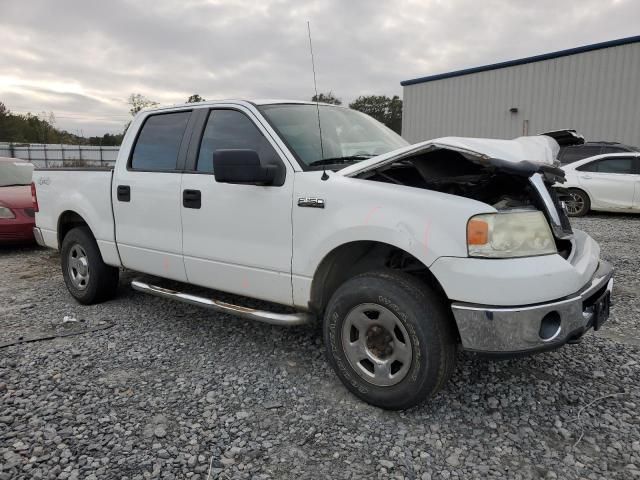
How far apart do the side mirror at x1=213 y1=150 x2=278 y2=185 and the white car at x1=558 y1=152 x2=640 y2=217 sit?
9188mm

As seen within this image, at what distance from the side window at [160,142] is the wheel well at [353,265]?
1.68m

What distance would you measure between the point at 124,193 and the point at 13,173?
5.84 metres

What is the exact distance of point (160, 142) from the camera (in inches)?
166

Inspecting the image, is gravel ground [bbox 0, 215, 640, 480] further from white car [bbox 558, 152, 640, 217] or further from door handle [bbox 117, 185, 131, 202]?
white car [bbox 558, 152, 640, 217]

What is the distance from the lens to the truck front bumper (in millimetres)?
2414

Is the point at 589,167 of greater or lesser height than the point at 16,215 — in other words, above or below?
above

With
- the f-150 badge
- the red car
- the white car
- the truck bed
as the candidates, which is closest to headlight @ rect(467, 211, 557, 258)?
the f-150 badge

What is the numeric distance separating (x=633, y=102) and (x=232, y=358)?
56.9 ft

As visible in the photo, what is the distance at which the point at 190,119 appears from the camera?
3.99 meters

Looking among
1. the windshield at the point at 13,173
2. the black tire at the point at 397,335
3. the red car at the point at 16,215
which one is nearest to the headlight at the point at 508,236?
the black tire at the point at 397,335

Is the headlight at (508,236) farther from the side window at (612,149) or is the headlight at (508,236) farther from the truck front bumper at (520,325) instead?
the side window at (612,149)

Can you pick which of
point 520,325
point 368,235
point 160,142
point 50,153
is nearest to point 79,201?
point 160,142

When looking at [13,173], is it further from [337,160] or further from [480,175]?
[480,175]

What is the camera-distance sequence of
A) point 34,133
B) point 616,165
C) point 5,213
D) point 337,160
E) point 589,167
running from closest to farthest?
point 337,160 < point 5,213 < point 616,165 < point 589,167 < point 34,133
